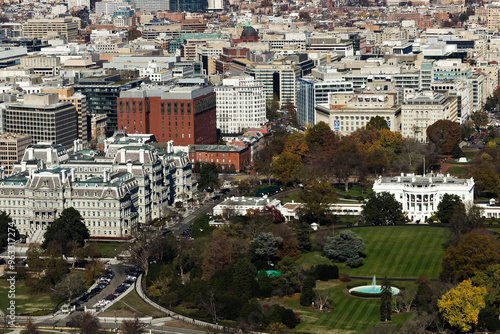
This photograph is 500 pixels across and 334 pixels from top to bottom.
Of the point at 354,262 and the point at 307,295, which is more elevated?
the point at 354,262

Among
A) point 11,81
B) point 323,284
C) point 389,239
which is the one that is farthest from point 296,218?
point 11,81

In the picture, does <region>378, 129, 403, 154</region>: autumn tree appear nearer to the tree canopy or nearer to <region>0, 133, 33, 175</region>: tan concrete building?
<region>0, 133, 33, 175</region>: tan concrete building

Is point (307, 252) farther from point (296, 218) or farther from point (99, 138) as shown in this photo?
point (99, 138)

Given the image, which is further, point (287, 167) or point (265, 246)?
point (287, 167)

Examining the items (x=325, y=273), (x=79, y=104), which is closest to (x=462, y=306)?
(x=325, y=273)

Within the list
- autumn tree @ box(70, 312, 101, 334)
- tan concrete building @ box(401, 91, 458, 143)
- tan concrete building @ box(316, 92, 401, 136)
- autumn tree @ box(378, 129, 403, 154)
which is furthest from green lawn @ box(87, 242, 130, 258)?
tan concrete building @ box(401, 91, 458, 143)

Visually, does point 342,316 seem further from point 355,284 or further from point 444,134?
point 444,134

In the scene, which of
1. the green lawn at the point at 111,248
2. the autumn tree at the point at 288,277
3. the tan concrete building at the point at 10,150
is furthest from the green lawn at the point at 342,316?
the tan concrete building at the point at 10,150
